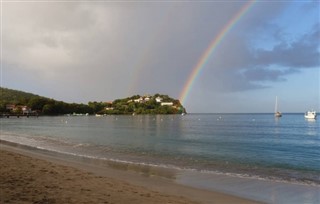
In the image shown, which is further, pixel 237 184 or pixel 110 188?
pixel 237 184

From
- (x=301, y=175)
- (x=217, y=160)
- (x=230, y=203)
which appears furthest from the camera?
(x=217, y=160)

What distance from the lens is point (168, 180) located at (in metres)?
16.9

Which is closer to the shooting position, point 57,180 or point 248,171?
point 57,180

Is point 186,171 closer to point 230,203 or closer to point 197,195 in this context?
point 197,195

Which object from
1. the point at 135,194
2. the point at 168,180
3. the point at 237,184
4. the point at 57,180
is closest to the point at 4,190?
the point at 57,180

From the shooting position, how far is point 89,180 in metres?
→ 15.0

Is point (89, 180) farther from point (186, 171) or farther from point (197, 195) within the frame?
point (186, 171)

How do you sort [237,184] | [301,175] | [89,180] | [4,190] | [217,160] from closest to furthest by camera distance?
1. [4,190]
2. [89,180]
3. [237,184]
4. [301,175]
5. [217,160]

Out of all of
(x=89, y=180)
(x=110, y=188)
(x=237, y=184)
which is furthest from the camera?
(x=237, y=184)

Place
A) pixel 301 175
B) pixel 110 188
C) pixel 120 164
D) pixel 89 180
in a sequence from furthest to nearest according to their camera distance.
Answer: pixel 120 164 < pixel 301 175 < pixel 89 180 < pixel 110 188

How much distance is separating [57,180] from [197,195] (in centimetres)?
581

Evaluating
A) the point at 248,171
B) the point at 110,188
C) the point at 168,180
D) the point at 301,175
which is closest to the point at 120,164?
the point at 168,180

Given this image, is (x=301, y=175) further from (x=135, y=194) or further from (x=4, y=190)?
(x=4, y=190)

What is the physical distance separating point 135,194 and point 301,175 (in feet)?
40.2
